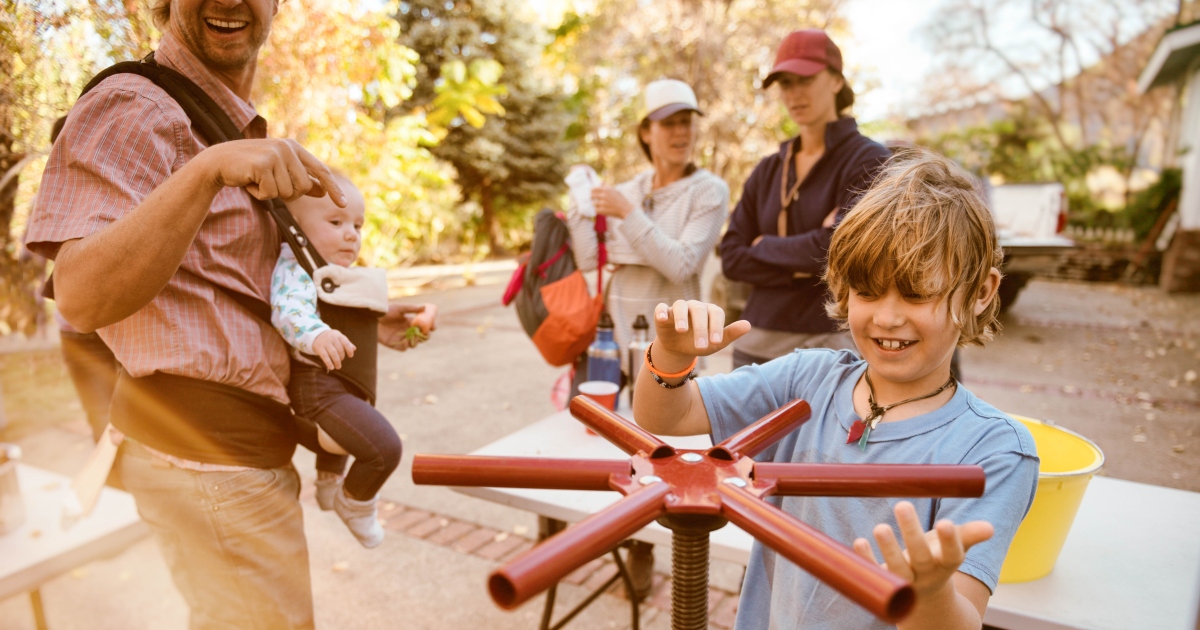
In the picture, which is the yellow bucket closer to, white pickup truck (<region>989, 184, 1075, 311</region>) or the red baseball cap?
the red baseball cap

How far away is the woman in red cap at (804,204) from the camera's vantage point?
2.47m

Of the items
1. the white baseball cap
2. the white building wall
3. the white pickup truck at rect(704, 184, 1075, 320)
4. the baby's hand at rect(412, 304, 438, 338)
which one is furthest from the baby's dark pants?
the white building wall

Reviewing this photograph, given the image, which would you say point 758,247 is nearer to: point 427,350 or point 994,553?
point 994,553

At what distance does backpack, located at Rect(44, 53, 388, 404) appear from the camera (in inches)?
45.3

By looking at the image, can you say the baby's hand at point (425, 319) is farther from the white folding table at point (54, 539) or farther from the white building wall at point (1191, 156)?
the white building wall at point (1191, 156)

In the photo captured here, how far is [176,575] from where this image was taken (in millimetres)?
1335

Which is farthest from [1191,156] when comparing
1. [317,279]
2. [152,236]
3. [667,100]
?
[152,236]

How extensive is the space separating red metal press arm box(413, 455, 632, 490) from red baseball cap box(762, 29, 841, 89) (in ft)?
7.13

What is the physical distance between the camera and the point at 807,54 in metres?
2.52

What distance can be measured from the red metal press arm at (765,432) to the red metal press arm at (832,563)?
17 centimetres

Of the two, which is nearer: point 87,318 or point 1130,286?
point 87,318

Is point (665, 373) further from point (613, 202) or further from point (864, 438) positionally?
point (613, 202)

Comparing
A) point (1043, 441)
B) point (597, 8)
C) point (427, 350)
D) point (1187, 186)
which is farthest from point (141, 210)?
point (1187, 186)

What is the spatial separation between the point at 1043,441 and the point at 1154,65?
55.0 ft
